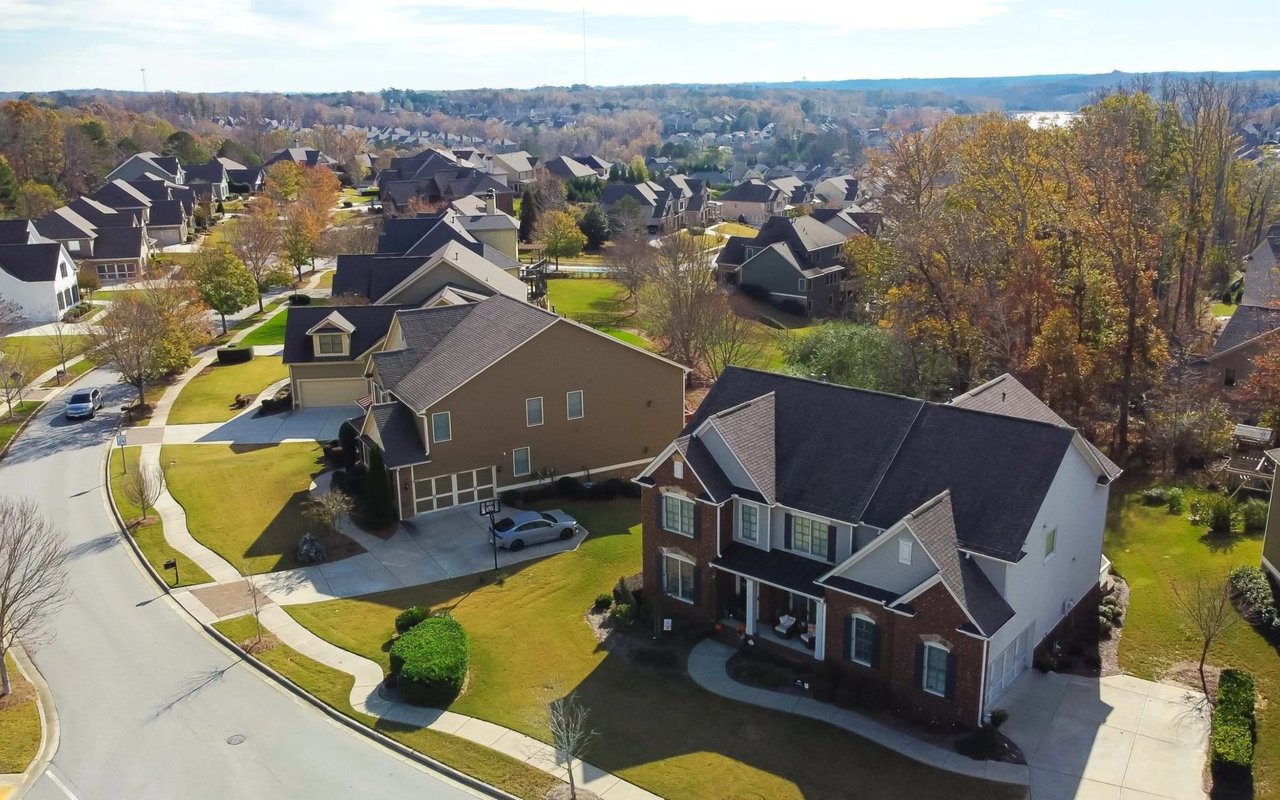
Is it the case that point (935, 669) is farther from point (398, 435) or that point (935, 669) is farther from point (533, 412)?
point (398, 435)

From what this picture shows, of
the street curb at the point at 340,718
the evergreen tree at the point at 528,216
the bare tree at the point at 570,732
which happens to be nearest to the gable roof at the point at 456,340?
the street curb at the point at 340,718

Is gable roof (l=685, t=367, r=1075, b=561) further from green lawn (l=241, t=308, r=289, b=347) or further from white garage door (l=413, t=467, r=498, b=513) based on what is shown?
green lawn (l=241, t=308, r=289, b=347)

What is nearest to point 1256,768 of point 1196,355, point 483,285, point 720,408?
point 720,408

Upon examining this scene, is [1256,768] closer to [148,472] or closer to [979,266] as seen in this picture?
[979,266]

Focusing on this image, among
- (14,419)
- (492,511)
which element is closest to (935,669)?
(492,511)

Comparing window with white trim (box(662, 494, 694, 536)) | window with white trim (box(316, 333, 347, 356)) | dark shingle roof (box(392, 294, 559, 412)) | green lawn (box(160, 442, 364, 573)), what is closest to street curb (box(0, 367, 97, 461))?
green lawn (box(160, 442, 364, 573))

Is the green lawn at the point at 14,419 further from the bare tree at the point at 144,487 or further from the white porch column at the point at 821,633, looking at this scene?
the white porch column at the point at 821,633
